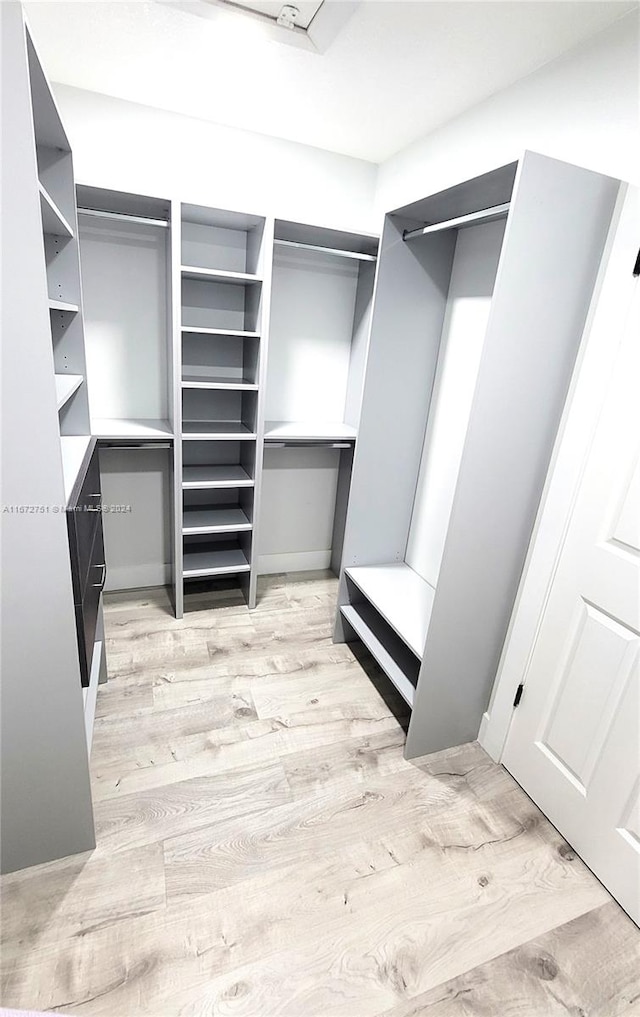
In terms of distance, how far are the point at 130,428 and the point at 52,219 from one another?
1.09 m

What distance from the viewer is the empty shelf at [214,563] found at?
104 inches

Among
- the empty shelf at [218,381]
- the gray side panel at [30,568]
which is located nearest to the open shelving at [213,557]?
the empty shelf at [218,381]

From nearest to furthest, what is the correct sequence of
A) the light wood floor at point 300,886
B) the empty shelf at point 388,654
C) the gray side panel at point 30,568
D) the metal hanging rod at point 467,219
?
the gray side panel at point 30,568, the light wood floor at point 300,886, the metal hanging rod at point 467,219, the empty shelf at point 388,654

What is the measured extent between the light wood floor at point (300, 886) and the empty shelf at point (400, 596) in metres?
0.44

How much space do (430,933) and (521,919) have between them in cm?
29

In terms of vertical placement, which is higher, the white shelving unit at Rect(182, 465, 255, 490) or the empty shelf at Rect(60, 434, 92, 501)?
the empty shelf at Rect(60, 434, 92, 501)

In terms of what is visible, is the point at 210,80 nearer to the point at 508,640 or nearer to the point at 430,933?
the point at 508,640

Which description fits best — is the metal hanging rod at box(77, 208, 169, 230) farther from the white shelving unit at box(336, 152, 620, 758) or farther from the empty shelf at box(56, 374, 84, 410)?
the white shelving unit at box(336, 152, 620, 758)

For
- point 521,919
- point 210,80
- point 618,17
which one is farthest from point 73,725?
point 618,17

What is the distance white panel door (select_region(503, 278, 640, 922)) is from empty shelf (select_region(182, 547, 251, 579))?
1.63m

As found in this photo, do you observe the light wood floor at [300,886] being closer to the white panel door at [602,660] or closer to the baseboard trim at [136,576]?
the white panel door at [602,660]

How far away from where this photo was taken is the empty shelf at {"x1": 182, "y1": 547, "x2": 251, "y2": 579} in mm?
2654

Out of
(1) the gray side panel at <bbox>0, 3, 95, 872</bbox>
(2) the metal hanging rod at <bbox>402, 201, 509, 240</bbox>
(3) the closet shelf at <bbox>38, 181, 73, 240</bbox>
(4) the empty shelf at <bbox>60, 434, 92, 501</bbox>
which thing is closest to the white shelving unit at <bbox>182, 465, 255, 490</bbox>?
(4) the empty shelf at <bbox>60, 434, 92, 501</bbox>

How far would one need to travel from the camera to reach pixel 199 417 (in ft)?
8.80
